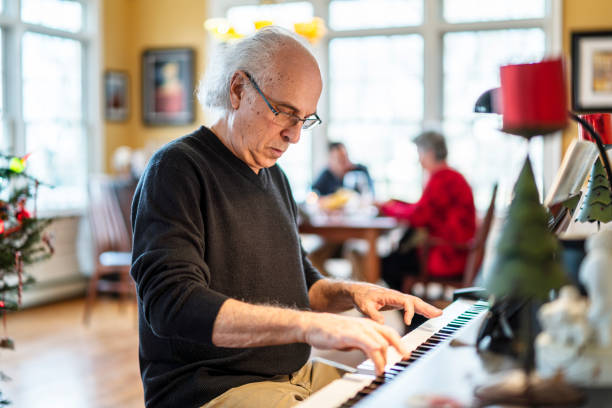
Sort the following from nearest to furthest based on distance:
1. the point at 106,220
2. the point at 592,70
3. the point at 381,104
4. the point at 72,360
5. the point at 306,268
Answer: the point at 306,268 < the point at 72,360 < the point at 106,220 < the point at 592,70 < the point at 381,104

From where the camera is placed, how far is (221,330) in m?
1.18

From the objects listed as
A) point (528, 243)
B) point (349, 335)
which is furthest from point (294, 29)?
point (528, 243)

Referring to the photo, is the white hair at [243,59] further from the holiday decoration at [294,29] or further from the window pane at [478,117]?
Result: the window pane at [478,117]

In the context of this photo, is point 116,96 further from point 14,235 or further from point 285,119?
point 285,119

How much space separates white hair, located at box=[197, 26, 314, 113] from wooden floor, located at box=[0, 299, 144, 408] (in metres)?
2.03

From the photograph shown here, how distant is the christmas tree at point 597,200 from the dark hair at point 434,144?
2.77 meters

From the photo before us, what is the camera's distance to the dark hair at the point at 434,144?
13.7 feet

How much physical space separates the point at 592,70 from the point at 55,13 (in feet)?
13.9

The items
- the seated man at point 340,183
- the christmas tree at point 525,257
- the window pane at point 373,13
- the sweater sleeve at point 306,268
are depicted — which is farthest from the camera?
the window pane at point 373,13

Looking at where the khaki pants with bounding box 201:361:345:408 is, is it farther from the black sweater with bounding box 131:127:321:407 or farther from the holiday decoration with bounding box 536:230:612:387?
the holiday decoration with bounding box 536:230:612:387

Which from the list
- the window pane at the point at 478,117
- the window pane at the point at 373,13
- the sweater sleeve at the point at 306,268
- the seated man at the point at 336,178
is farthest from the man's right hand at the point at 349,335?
the window pane at the point at 373,13

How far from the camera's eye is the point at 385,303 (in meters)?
1.57

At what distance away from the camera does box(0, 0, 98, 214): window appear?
5.14m

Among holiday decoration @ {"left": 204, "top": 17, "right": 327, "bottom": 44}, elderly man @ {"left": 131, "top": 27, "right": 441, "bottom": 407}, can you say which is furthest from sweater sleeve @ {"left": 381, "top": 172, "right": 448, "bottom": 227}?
elderly man @ {"left": 131, "top": 27, "right": 441, "bottom": 407}
